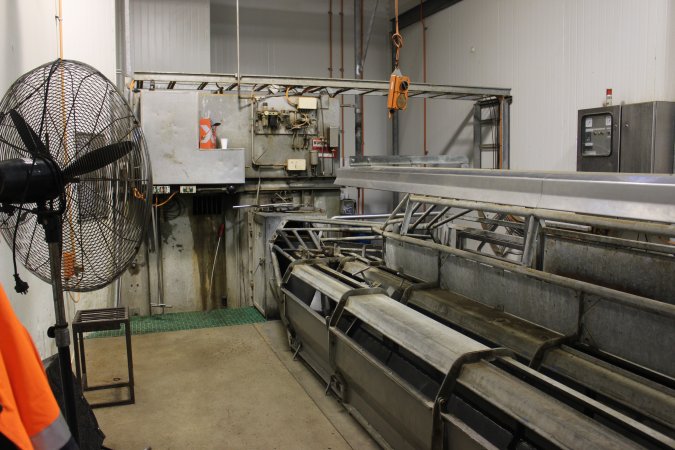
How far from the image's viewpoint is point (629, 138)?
4.25 m

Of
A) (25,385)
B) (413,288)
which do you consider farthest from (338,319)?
(25,385)

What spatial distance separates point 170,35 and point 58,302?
536cm

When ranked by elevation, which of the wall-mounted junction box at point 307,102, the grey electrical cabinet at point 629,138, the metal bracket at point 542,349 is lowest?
the metal bracket at point 542,349

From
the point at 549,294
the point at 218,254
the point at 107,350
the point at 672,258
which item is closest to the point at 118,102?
the point at 549,294

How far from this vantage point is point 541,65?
18.5ft

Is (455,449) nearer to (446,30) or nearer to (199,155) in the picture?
(199,155)

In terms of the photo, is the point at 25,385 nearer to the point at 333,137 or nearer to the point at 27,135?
the point at 27,135

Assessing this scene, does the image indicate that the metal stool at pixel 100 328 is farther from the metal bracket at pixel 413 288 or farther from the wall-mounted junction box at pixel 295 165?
the wall-mounted junction box at pixel 295 165

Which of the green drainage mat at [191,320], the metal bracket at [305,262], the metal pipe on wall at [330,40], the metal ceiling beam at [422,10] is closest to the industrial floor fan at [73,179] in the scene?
the metal bracket at [305,262]

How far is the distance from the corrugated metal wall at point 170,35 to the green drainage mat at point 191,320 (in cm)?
291

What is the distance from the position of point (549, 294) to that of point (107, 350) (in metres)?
3.14

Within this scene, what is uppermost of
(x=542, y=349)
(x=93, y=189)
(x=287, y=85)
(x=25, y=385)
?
(x=287, y=85)

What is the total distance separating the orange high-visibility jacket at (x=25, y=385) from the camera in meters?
1.09

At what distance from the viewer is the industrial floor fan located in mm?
1548
